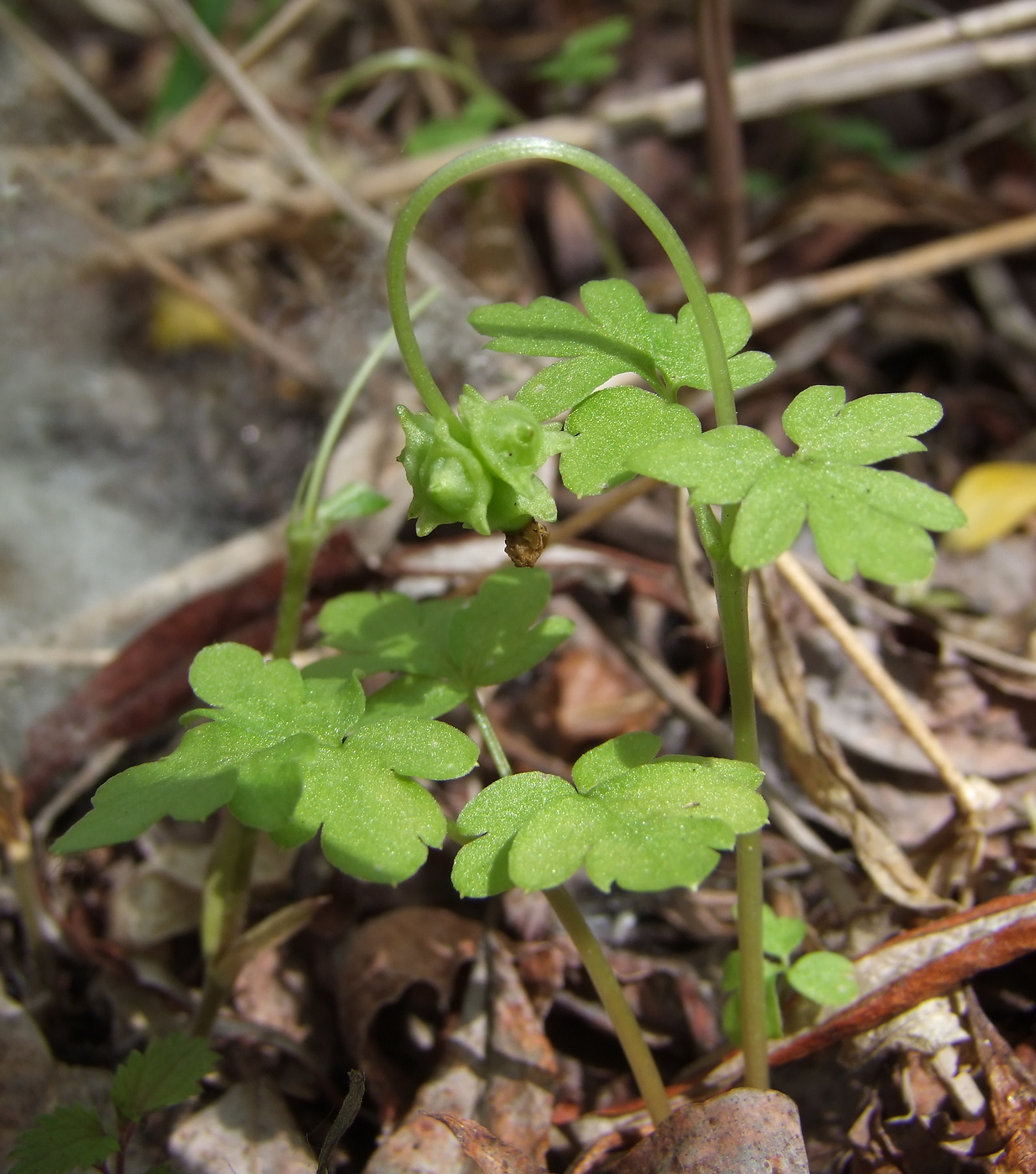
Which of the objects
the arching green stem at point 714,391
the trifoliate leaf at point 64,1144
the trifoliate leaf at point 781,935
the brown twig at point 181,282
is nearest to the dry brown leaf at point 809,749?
the trifoliate leaf at point 781,935

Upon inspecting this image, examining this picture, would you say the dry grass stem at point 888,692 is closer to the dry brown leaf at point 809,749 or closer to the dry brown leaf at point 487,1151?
the dry brown leaf at point 809,749

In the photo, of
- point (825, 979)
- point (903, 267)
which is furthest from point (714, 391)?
point (903, 267)

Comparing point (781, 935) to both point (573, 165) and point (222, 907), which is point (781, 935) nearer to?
point (222, 907)

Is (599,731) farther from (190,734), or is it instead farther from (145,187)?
(145,187)

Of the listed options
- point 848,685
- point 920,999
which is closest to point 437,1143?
point 920,999

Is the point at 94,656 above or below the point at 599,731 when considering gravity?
above

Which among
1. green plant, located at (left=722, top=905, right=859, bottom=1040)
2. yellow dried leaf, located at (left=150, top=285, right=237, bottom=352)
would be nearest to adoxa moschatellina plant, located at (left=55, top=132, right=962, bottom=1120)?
green plant, located at (left=722, top=905, right=859, bottom=1040)
